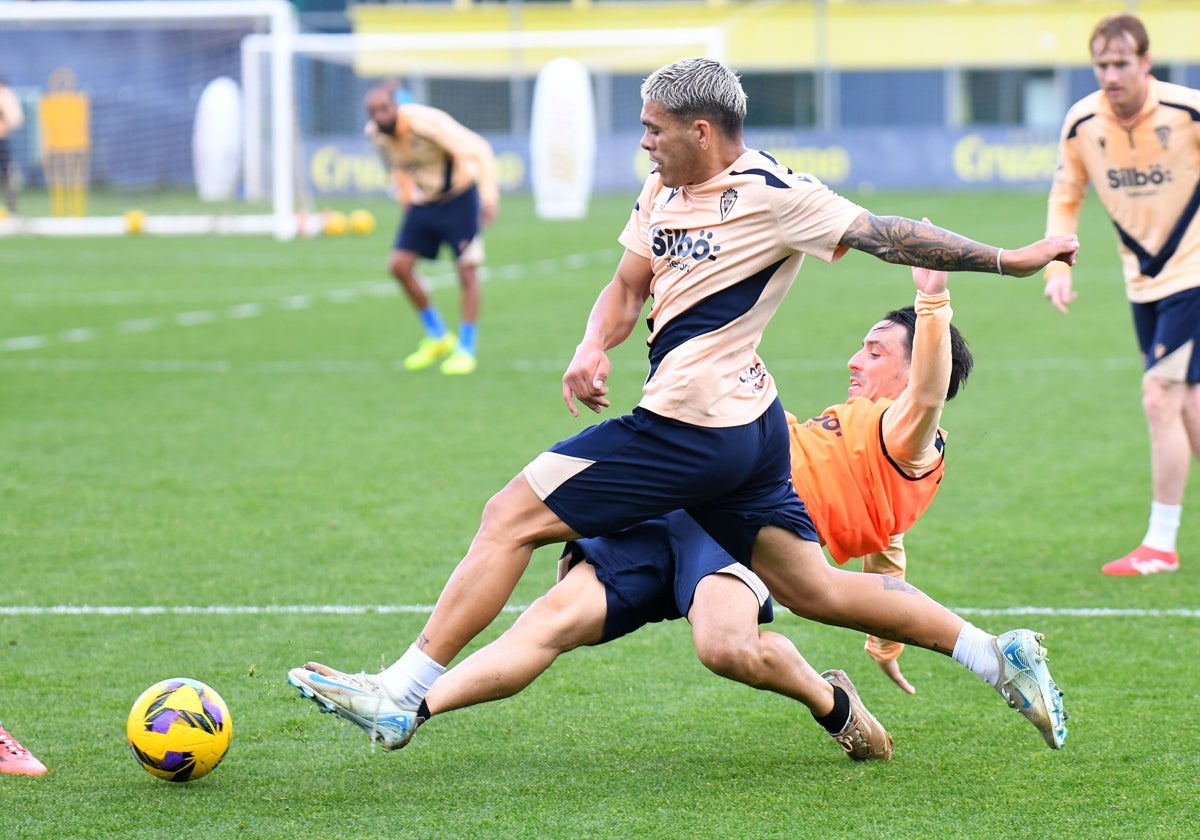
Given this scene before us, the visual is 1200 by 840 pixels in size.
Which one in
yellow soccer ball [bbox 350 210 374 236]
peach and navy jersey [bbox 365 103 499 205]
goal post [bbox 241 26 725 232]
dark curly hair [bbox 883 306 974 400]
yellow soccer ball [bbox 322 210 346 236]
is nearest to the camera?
dark curly hair [bbox 883 306 974 400]

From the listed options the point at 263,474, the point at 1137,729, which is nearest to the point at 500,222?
the point at 263,474

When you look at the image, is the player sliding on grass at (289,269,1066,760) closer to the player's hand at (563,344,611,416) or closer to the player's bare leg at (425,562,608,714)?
the player's bare leg at (425,562,608,714)

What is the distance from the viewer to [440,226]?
13.6 meters

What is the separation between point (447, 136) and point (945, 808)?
9.78 meters

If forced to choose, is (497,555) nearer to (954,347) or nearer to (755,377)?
(755,377)

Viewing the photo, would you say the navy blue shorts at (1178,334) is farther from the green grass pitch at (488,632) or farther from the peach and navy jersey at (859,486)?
the peach and navy jersey at (859,486)

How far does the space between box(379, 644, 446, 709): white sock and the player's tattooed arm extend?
1.57 m

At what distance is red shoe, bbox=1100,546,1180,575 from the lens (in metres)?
6.79

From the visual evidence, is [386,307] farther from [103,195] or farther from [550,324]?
[103,195]

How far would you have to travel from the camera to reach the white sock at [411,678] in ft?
14.2

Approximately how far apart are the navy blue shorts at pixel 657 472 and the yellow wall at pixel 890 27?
35.1m

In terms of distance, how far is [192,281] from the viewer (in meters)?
20.0

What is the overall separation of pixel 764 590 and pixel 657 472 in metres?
0.55

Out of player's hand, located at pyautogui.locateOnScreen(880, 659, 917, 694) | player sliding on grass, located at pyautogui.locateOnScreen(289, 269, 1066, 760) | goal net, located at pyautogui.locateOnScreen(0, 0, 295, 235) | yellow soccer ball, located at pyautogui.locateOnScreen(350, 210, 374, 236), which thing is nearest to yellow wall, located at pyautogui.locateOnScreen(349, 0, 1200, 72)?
goal net, located at pyautogui.locateOnScreen(0, 0, 295, 235)
